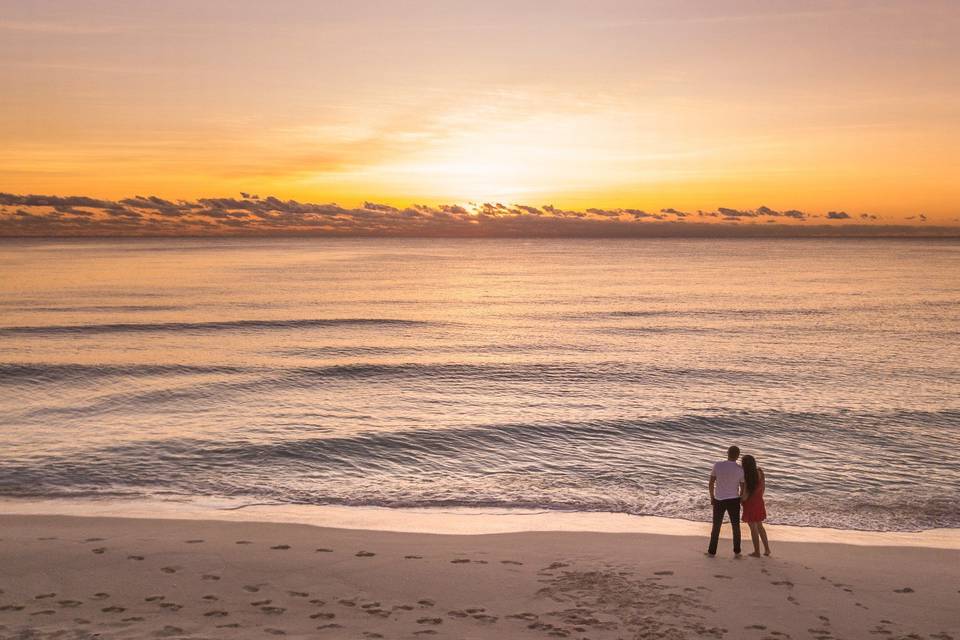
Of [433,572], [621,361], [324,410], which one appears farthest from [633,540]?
[621,361]

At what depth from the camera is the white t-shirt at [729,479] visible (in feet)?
42.9

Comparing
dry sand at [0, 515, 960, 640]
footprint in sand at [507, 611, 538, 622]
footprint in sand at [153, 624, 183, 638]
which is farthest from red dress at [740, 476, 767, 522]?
footprint in sand at [153, 624, 183, 638]

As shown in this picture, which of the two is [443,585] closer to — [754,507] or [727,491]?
[727,491]

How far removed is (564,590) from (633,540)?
3.36 m

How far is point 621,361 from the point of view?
37.3 meters

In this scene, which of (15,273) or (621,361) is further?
(15,273)

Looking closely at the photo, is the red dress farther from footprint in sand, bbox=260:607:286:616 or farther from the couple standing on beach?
footprint in sand, bbox=260:607:286:616

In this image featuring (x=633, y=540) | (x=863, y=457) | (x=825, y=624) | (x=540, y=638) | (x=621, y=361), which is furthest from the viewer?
(x=621, y=361)

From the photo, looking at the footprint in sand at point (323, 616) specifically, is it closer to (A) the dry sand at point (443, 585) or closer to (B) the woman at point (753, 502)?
(A) the dry sand at point (443, 585)

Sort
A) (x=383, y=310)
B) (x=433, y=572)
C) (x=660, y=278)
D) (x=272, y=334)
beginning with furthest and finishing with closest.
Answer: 1. (x=660, y=278)
2. (x=383, y=310)
3. (x=272, y=334)
4. (x=433, y=572)

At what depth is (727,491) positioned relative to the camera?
13.1 meters

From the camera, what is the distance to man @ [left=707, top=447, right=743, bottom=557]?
13.1m

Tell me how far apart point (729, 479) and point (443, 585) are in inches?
211

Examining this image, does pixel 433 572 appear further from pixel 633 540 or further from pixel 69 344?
pixel 69 344
